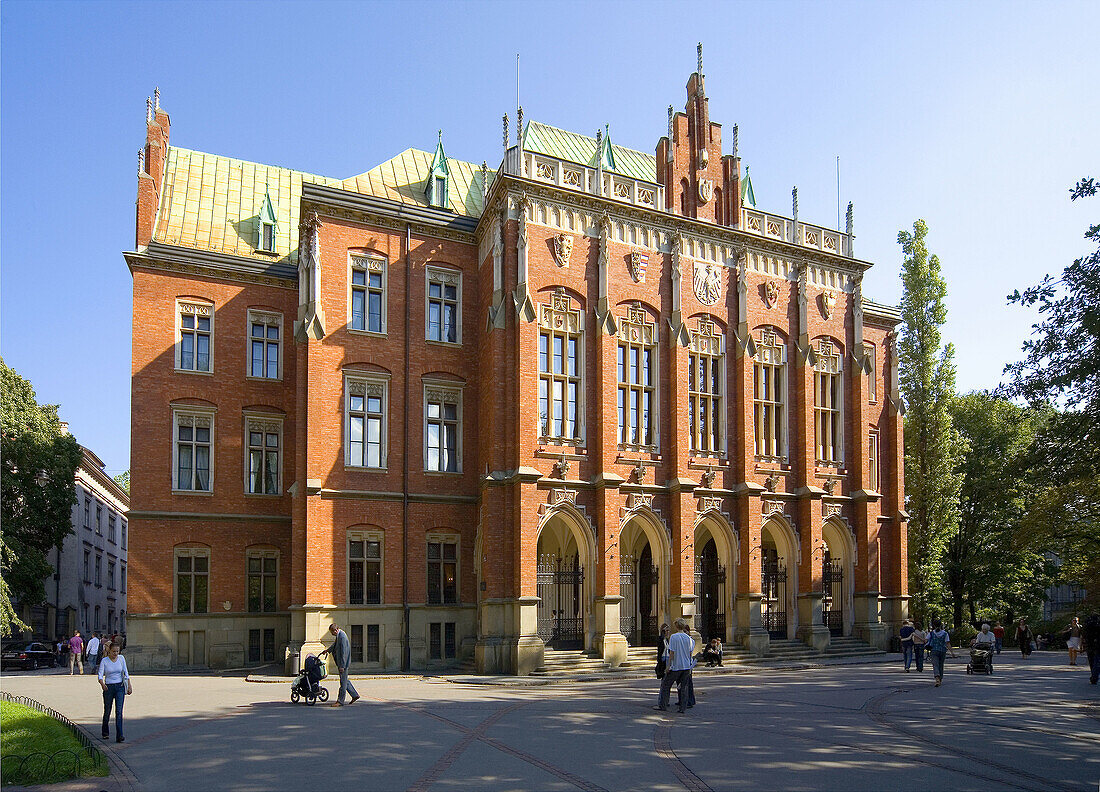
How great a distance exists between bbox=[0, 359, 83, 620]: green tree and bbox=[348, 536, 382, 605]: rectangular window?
57.6ft

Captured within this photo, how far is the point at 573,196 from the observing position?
97.2ft

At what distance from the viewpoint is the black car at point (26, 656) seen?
37.0 m

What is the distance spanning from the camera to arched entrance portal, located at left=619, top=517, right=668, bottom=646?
30062 millimetres

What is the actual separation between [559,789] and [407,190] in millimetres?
26839

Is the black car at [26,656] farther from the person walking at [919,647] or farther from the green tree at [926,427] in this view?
the green tree at [926,427]

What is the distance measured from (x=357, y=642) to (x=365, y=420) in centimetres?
708

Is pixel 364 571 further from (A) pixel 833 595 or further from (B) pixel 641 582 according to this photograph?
(A) pixel 833 595

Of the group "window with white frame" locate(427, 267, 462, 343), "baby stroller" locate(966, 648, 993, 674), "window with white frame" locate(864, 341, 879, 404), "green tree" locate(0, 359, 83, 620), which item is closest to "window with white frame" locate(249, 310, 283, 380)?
"window with white frame" locate(427, 267, 462, 343)

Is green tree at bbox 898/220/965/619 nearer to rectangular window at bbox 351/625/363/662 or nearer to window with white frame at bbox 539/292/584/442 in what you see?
window with white frame at bbox 539/292/584/442

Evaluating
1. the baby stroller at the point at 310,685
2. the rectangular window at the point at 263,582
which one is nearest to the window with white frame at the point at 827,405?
the rectangular window at the point at 263,582

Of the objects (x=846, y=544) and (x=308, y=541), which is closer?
(x=308, y=541)

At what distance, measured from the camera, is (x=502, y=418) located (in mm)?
28172

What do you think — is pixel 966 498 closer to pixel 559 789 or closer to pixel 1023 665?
pixel 1023 665

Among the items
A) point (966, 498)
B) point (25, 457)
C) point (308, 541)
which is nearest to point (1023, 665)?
point (966, 498)
